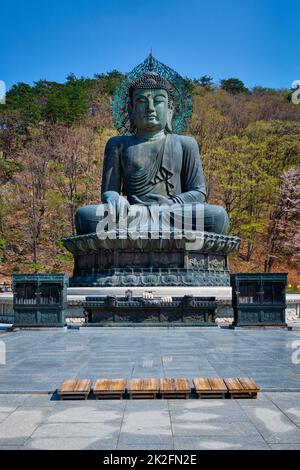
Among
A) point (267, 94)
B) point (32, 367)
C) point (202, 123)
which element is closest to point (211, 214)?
point (32, 367)

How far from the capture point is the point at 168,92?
17.0 m

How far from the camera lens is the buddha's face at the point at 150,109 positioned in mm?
16188

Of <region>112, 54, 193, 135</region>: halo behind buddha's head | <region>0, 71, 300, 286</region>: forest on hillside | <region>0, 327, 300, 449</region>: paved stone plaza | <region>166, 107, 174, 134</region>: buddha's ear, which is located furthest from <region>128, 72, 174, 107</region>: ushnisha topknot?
<region>0, 71, 300, 286</region>: forest on hillside

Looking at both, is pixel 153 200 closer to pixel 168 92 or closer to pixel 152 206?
pixel 152 206

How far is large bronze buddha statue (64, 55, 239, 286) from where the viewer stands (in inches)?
551

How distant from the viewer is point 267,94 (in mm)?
55656

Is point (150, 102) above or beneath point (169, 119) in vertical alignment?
above

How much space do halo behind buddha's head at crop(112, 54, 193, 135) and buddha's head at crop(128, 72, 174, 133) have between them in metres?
0.28

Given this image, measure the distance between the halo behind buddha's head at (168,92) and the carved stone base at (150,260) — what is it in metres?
4.74

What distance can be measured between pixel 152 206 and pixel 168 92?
4225 millimetres

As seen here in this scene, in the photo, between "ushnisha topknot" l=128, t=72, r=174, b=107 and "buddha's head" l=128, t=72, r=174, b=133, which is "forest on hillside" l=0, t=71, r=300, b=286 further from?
"ushnisha topknot" l=128, t=72, r=174, b=107

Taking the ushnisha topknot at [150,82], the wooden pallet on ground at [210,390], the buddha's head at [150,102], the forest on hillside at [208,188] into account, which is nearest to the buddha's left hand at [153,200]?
the buddha's head at [150,102]

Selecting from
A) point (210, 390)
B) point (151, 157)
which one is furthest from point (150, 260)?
point (210, 390)

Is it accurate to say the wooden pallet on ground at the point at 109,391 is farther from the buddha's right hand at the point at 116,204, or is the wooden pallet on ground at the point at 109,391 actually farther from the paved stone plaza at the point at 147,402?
the buddha's right hand at the point at 116,204
